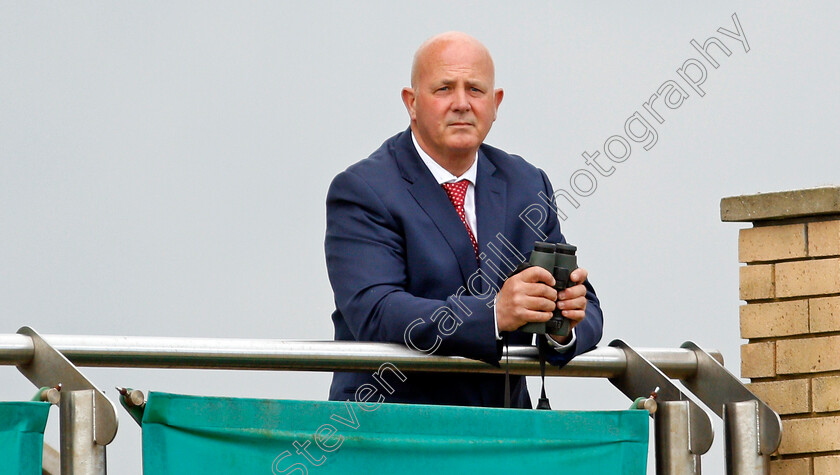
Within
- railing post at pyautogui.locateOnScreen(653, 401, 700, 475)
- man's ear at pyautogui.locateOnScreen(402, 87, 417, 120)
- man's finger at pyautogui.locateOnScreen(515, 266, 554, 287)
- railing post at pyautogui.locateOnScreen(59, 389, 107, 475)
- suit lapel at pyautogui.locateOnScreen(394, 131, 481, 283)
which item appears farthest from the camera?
man's ear at pyautogui.locateOnScreen(402, 87, 417, 120)

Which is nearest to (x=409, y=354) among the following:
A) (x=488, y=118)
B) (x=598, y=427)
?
(x=598, y=427)

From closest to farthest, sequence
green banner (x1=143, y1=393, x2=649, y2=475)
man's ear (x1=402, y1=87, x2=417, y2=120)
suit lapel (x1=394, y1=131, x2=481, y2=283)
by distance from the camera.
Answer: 1. green banner (x1=143, y1=393, x2=649, y2=475)
2. suit lapel (x1=394, y1=131, x2=481, y2=283)
3. man's ear (x1=402, y1=87, x2=417, y2=120)

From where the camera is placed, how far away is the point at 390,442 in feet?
10.1

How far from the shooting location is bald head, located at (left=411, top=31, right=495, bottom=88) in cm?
365

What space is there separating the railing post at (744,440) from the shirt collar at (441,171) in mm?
868

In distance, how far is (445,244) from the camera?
11.4ft

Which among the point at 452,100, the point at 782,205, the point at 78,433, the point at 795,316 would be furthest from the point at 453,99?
the point at 78,433

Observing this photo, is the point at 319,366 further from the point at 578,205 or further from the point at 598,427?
the point at 578,205

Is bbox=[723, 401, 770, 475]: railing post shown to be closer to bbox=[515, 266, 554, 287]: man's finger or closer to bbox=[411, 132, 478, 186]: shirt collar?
bbox=[515, 266, 554, 287]: man's finger

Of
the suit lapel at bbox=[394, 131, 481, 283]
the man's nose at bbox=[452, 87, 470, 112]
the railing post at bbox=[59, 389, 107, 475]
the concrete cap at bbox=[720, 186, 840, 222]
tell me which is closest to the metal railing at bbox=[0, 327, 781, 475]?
the railing post at bbox=[59, 389, 107, 475]

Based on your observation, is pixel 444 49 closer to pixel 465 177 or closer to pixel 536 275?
pixel 465 177

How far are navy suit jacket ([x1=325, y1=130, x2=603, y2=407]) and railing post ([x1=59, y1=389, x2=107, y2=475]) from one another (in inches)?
28.7

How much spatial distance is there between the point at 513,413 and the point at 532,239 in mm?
620

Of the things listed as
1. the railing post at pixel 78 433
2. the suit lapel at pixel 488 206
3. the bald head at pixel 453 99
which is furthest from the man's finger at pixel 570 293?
the railing post at pixel 78 433
